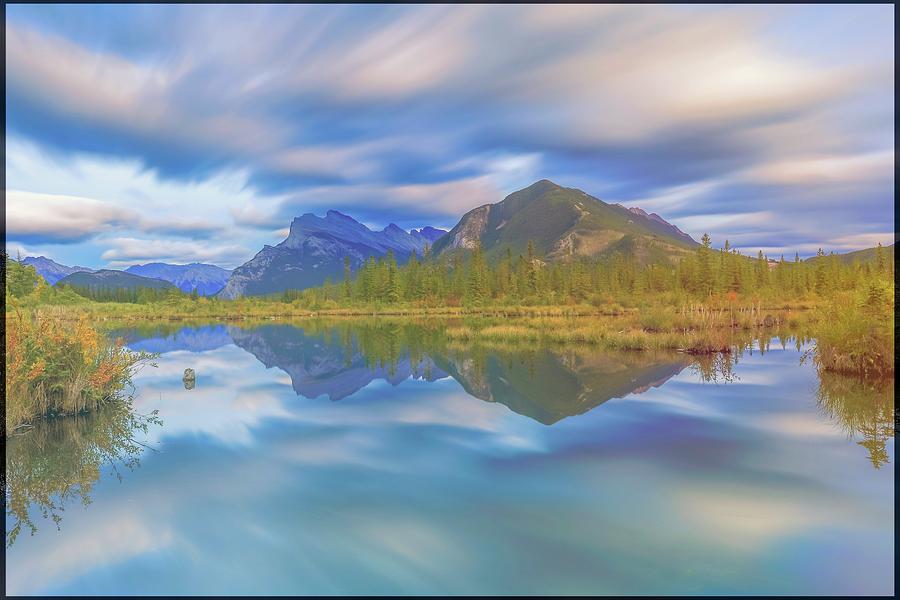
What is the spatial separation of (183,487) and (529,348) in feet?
83.0

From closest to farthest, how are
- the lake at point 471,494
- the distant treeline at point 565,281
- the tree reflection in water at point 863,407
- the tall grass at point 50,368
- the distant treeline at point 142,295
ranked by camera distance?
the lake at point 471,494 < the tree reflection in water at point 863,407 < the tall grass at point 50,368 < the distant treeline at point 565,281 < the distant treeline at point 142,295

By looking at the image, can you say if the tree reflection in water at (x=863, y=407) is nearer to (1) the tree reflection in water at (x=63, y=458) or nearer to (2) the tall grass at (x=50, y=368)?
(1) the tree reflection in water at (x=63, y=458)

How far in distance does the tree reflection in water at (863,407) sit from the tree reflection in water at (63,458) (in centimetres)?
1520

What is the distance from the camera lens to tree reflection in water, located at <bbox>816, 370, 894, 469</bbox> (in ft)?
39.1

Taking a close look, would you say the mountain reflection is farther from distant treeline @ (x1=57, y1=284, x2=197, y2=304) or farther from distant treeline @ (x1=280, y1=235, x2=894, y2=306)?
distant treeline @ (x1=57, y1=284, x2=197, y2=304)

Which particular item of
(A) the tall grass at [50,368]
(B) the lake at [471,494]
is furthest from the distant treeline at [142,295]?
→ (B) the lake at [471,494]

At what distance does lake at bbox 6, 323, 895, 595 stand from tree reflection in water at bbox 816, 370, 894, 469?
0.30 ft

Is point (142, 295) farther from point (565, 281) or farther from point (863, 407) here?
point (863, 407)

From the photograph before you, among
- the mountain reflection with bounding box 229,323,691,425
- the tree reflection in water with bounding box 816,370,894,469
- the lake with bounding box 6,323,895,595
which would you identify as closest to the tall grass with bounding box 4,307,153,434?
the lake with bounding box 6,323,895,595

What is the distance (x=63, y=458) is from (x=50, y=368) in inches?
174

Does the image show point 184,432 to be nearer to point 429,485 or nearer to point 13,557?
point 13,557

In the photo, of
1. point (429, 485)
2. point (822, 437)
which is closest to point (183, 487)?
point (429, 485)

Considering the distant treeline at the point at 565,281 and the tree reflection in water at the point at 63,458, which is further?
the distant treeline at the point at 565,281

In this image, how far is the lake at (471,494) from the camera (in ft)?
21.5
